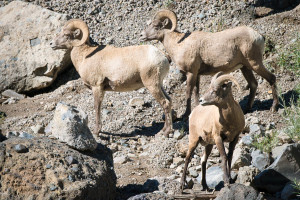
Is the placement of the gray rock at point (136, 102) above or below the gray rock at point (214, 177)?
below

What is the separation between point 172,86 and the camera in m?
13.1

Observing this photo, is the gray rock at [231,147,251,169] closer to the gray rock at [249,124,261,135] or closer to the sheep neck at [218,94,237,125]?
the gray rock at [249,124,261,135]

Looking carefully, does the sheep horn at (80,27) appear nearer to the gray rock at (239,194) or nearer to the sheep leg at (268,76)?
the sheep leg at (268,76)

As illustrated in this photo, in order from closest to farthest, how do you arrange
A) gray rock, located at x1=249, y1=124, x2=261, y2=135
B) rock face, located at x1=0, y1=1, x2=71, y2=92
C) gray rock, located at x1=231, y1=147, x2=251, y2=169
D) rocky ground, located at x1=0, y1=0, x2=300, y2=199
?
gray rock, located at x1=231, y1=147, x2=251, y2=169, rocky ground, located at x1=0, y1=0, x2=300, y2=199, gray rock, located at x1=249, y1=124, x2=261, y2=135, rock face, located at x1=0, y1=1, x2=71, y2=92

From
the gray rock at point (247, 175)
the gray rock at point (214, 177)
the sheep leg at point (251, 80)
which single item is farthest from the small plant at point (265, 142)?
the sheep leg at point (251, 80)

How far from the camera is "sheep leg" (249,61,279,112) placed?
Result: 11.3 m

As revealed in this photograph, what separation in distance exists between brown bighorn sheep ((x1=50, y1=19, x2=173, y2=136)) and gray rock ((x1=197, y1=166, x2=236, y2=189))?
2.24 m

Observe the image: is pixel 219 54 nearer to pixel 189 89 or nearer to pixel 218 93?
pixel 189 89

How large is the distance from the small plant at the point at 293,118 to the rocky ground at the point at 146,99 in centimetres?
16

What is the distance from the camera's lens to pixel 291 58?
12.5m

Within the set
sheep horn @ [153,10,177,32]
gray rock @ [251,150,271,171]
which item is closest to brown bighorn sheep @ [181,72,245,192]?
gray rock @ [251,150,271,171]

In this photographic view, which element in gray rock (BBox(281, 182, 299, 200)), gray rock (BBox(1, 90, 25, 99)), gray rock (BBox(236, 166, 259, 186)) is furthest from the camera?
gray rock (BBox(1, 90, 25, 99))

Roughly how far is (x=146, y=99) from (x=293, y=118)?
3832 millimetres

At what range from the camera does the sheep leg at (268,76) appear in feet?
37.1
